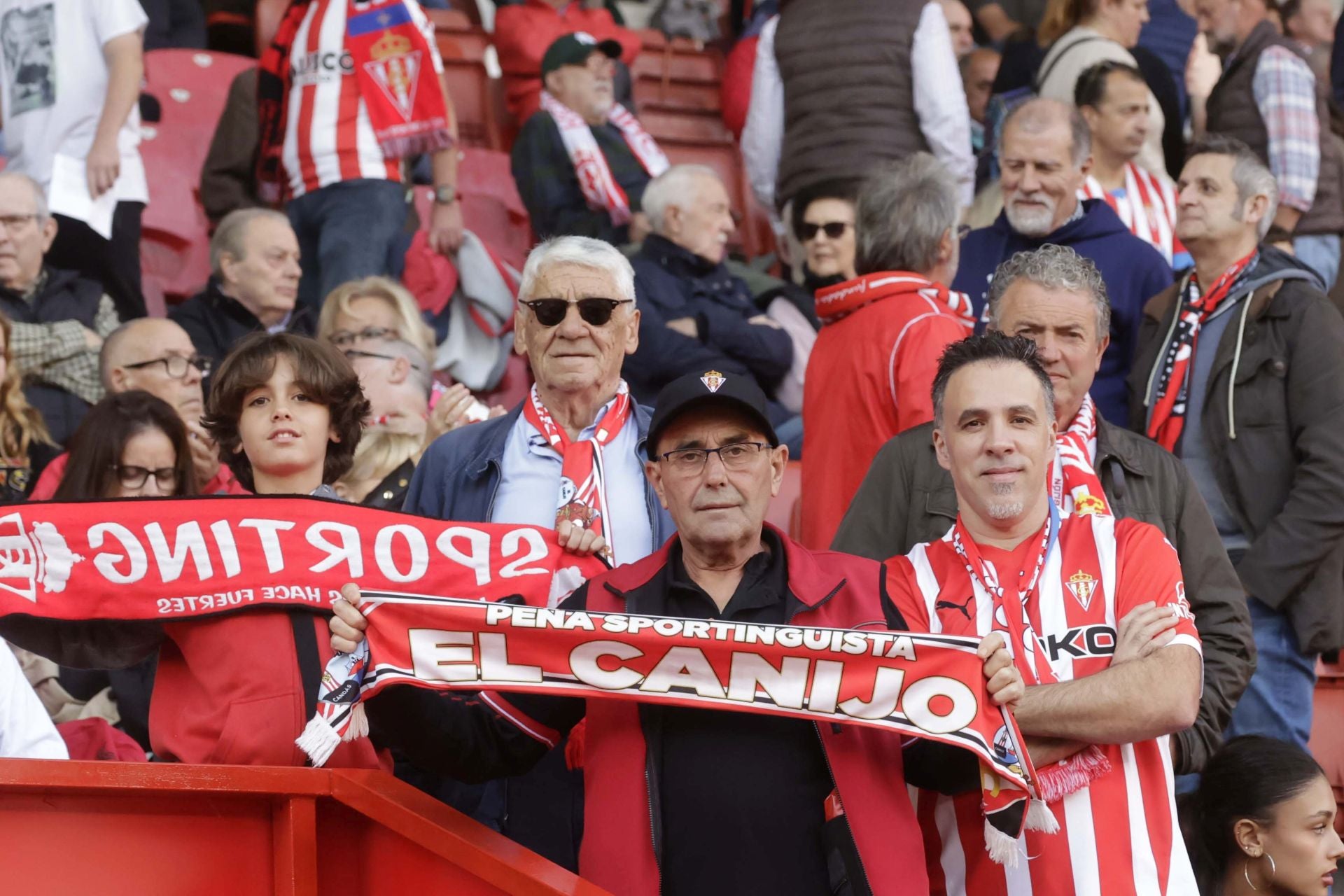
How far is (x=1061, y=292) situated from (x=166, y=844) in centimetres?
260

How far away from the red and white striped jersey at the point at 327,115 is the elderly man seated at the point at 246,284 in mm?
797

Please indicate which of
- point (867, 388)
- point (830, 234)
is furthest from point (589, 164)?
point (867, 388)

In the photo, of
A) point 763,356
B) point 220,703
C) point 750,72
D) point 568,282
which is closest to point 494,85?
point 750,72

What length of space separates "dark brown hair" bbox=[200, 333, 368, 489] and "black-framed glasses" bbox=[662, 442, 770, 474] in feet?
2.91

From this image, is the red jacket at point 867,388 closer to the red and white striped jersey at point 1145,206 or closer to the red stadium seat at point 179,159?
the red and white striped jersey at point 1145,206

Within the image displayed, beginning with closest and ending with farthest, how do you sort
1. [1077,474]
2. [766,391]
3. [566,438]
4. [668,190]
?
[1077,474]
[566,438]
[668,190]
[766,391]

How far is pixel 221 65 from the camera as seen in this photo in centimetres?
946

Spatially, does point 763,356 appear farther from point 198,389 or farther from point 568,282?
point 568,282

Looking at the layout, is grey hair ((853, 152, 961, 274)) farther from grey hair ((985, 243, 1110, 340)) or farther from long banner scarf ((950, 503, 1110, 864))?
long banner scarf ((950, 503, 1110, 864))

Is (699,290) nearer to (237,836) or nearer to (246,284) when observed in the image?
(246,284)

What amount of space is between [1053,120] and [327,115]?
138 inches

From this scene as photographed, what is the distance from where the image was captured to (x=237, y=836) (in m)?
3.35

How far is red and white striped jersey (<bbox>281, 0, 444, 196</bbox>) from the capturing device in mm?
8148

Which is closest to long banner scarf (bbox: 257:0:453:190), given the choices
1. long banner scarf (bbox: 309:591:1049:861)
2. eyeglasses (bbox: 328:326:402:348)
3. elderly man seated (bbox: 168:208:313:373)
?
elderly man seated (bbox: 168:208:313:373)
